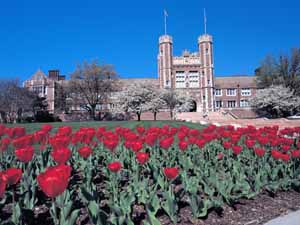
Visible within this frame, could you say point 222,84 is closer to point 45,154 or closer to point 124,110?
point 124,110

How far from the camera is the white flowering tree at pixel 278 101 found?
36844mm

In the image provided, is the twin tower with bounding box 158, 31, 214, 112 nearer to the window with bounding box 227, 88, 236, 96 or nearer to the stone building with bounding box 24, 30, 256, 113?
the stone building with bounding box 24, 30, 256, 113

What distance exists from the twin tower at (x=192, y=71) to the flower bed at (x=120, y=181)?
48.7 metres

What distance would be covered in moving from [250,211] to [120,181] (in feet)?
5.48

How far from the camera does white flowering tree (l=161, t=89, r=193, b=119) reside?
41.6 meters

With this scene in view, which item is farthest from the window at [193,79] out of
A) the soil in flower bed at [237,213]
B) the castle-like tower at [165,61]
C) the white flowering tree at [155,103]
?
the soil in flower bed at [237,213]

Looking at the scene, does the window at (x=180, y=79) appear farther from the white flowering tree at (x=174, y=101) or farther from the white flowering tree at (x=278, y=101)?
the white flowering tree at (x=278, y=101)

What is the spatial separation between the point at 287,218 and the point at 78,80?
119 ft

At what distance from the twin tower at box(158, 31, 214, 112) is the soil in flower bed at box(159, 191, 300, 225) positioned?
4929 cm

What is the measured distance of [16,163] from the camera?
11.6ft

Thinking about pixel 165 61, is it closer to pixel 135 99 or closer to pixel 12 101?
pixel 135 99

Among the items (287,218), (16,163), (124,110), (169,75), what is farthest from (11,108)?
(287,218)

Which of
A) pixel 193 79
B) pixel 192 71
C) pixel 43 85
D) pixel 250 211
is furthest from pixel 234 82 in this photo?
pixel 250 211

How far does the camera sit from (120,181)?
Result: 356 centimetres
